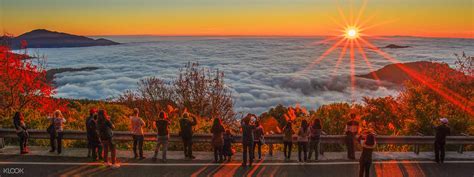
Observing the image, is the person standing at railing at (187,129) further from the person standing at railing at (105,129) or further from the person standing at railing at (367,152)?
the person standing at railing at (367,152)

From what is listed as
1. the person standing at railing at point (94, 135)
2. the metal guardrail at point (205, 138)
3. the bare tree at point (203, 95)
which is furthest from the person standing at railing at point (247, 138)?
the bare tree at point (203, 95)

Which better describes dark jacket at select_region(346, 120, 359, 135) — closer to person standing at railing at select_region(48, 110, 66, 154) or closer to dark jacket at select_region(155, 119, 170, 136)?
dark jacket at select_region(155, 119, 170, 136)

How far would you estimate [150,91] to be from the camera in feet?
119

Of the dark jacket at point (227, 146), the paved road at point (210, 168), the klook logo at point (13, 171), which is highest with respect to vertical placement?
the dark jacket at point (227, 146)

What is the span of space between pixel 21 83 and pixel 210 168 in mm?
20491

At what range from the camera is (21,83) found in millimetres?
27328

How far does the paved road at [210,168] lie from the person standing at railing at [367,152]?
745 mm

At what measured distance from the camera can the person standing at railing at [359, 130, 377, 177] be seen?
397 inches

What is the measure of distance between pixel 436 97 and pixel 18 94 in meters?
26.3

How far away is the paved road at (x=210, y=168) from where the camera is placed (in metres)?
11.0

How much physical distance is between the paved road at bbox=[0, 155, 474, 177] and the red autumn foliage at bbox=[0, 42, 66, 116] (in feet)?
45.6

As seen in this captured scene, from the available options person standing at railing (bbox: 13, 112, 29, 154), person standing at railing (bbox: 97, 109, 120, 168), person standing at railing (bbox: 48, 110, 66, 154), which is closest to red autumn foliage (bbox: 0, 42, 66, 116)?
person standing at railing (bbox: 13, 112, 29, 154)

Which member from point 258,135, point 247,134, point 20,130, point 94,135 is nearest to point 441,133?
point 258,135

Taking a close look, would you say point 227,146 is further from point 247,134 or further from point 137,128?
point 137,128
